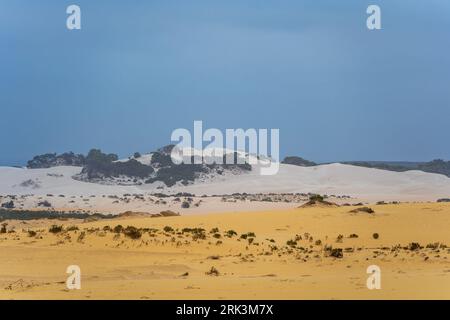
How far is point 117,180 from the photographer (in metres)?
85.4

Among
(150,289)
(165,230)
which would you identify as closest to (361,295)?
(150,289)

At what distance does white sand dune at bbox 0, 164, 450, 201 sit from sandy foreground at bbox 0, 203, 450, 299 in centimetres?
4210

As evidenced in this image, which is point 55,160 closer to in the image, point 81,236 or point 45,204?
point 45,204

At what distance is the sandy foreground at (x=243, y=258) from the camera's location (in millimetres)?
14305

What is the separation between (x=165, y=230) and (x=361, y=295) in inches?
603

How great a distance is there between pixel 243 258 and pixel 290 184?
66842mm

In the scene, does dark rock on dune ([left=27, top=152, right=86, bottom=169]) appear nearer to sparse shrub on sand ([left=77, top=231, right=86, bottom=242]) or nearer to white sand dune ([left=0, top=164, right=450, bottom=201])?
white sand dune ([left=0, top=164, right=450, bottom=201])

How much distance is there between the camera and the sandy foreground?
14.3 meters

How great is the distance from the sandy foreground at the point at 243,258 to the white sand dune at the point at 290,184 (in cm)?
4210

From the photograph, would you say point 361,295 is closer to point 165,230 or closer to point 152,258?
point 152,258

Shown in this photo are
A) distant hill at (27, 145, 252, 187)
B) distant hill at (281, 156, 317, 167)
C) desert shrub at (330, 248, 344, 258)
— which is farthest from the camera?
distant hill at (281, 156, 317, 167)

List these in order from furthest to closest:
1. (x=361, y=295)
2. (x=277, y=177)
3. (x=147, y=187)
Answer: (x=277, y=177) → (x=147, y=187) → (x=361, y=295)

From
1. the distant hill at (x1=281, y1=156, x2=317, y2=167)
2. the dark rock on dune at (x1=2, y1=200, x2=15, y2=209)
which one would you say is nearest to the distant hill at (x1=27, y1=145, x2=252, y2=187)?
the distant hill at (x1=281, y1=156, x2=317, y2=167)

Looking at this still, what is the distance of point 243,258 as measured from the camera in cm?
2155
